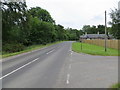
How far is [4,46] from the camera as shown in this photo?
4206cm

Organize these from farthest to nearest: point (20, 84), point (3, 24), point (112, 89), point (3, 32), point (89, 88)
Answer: point (3, 32), point (3, 24), point (20, 84), point (89, 88), point (112, 89)

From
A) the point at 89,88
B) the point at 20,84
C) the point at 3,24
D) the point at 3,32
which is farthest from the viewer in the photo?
the point at 3,32

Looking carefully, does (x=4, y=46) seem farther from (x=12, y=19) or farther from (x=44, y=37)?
(x=44, y=37)

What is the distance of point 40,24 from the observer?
78.6m

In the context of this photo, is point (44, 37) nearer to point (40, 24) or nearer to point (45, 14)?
point (40, 24)

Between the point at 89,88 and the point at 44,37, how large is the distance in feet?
231

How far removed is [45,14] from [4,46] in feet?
195

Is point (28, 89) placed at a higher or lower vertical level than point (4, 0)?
lower

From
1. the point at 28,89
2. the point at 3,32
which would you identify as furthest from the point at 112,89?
the point at 3,32

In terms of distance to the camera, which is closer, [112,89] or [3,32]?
[112,89]

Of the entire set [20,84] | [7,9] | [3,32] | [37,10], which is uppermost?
[37,10]

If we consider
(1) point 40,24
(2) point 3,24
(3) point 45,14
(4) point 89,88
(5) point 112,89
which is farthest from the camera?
(3) point 45,14

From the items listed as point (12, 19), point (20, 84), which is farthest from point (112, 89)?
point (12, 19)

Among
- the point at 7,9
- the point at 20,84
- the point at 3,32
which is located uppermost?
the point at 7,9
